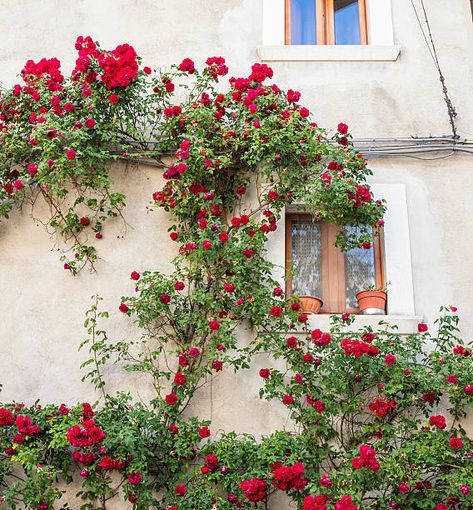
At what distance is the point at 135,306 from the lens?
5742mm

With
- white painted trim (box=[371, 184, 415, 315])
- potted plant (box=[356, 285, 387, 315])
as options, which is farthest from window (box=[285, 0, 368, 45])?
potted plant (box=[356, 285, 387, 315])

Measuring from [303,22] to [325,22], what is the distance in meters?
0.20

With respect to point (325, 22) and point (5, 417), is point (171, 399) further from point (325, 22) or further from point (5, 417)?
point (325, 22)

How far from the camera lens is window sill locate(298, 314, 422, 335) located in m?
5.67

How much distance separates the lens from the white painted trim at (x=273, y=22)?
668 cm

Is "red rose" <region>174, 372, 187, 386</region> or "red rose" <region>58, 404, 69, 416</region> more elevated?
"red rose" <region>174, 372, 187, 386</region>

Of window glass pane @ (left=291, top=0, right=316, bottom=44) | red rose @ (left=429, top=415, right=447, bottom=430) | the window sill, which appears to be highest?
window glass pane @ (left=291, top=0, right=316, bottom=44)

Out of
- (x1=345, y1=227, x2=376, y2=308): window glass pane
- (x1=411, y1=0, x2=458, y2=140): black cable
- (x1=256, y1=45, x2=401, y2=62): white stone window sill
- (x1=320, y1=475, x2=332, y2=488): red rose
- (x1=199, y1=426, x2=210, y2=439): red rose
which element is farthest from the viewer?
(x1=256, y1=45, x2=401, y2=62): white stone window sill

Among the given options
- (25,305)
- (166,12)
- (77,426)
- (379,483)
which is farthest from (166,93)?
(379,483)

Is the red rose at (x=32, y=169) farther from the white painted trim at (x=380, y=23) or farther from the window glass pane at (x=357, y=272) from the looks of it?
the white painted trim at (x=380, y=23)

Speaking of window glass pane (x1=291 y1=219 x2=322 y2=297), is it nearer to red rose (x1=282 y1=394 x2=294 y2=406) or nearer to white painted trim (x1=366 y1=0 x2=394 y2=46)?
red rose (x1=282 y1=394 x2=294 y2=406)

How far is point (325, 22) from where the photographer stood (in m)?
6.97

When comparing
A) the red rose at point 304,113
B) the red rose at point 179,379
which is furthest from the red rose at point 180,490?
the red rose at point 304,113

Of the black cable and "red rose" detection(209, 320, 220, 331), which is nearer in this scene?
"red rose" detection(209, 320, 220, 331)
